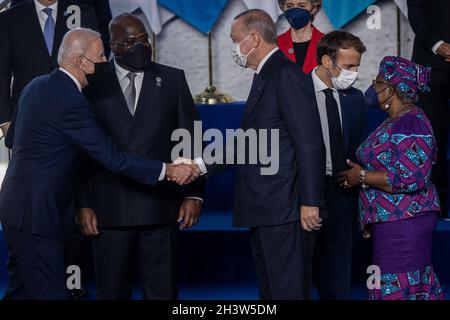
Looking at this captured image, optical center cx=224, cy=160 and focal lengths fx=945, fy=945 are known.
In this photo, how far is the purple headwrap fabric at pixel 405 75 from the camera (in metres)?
3.80

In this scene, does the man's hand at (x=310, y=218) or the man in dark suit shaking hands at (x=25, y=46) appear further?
the man in dark suit shaking hands at (x=25, y=46)

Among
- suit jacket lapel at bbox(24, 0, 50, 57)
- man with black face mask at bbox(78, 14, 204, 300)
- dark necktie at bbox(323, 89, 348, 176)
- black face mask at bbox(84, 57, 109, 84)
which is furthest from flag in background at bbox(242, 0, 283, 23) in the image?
black face mask at bbox(84, 57, 109, 84)

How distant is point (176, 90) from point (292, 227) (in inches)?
29.8

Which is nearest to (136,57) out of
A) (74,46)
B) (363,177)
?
(74,46)

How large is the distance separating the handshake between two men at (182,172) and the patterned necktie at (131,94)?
274mm

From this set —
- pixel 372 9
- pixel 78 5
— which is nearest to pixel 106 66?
pixel 78 5

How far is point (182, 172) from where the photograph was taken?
3859 millimetres

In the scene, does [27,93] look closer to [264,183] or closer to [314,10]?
[264,183]

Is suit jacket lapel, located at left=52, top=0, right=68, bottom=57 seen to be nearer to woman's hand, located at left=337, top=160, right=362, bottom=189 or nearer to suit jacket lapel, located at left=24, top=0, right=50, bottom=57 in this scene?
suit jacket lapel, located at left=24, top=0, right=50, bottom=57

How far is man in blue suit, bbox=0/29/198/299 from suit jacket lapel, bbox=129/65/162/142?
0.14m

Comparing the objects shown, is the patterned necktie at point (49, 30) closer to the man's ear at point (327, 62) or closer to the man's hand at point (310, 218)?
the man's ear at point (327, 62)

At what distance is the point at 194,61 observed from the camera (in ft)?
23.8

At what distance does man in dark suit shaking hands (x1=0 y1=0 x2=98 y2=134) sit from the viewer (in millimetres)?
4555

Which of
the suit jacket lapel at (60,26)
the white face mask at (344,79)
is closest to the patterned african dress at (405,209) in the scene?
the white face mask at (344,79)
